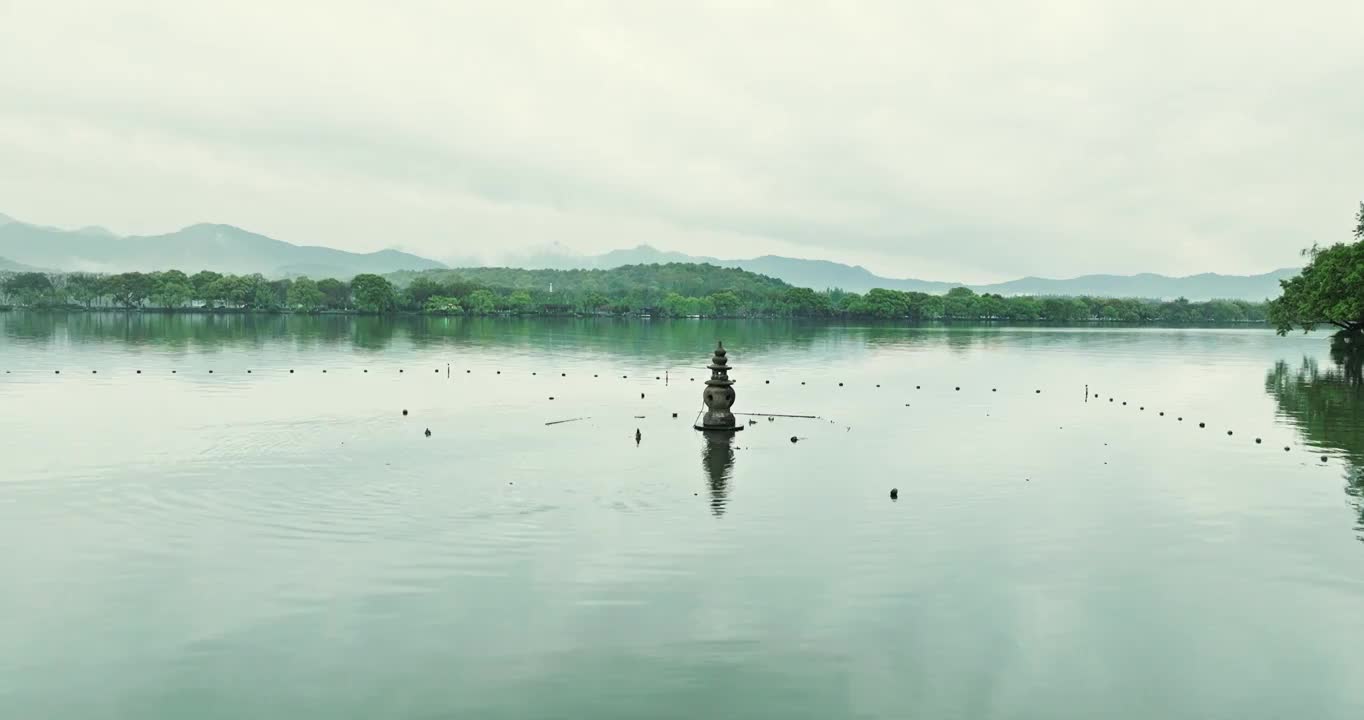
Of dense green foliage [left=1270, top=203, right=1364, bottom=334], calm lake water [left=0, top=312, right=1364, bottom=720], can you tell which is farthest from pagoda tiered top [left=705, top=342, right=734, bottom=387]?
dense green foliage [left=1270, top=203, right=1364, bottom=334]

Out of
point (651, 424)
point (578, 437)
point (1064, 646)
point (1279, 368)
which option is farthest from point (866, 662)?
point (1279, 368)

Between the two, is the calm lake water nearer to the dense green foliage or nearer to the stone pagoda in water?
the stone pagoda in water

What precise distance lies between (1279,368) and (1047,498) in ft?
252

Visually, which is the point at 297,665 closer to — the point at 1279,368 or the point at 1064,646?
the point at 1064,646

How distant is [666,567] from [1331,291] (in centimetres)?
11048

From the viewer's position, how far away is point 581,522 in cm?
2378

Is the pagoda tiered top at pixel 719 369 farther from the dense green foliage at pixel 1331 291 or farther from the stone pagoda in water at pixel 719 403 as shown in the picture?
the dense green foliage at pixel 1331 291

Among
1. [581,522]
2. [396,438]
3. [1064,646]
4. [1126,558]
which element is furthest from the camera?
[396,438]

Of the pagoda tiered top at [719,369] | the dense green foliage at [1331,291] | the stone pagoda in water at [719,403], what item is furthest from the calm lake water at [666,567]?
the dense green foliage at [1331,291]

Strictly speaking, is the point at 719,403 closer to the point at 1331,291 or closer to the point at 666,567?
the point at 666,567

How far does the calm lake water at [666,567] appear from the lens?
45.6 ft

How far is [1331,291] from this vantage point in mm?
101125

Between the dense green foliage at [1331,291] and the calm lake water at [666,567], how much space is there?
212ft

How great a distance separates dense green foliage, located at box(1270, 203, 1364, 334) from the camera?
96.5m
